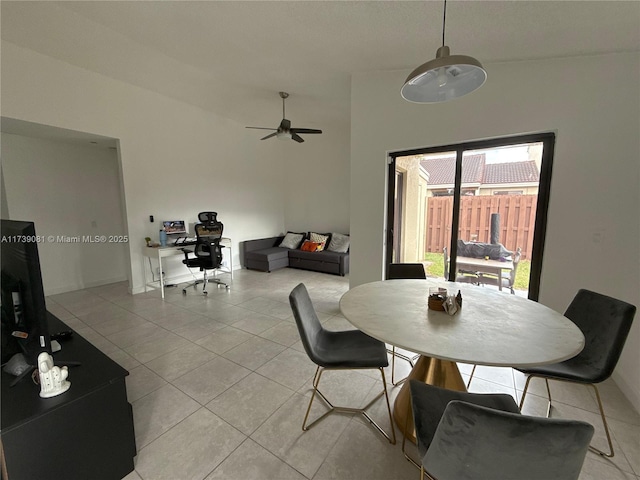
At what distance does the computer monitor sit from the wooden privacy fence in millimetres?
4005

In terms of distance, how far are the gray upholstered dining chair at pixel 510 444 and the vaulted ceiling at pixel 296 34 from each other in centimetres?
250

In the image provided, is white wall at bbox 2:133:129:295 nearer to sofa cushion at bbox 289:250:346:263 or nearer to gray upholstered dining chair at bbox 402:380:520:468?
sofa cushion at bbox 289:250:346:263

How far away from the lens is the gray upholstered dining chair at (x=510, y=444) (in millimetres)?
715

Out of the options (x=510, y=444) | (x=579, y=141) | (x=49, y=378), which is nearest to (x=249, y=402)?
(x=49, y=378)

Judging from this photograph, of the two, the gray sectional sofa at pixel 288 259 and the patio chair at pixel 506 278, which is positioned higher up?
the patio chair at pixel 506 278

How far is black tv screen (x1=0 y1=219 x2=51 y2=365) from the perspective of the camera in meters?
1.11

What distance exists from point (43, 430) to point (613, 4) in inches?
152

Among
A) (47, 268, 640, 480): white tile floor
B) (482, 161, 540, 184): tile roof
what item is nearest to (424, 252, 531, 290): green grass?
(482, 161, 540, 184): tile roof

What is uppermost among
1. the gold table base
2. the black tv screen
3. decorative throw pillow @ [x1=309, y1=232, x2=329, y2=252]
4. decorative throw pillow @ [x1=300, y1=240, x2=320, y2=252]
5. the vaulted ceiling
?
the vaulted ceiling

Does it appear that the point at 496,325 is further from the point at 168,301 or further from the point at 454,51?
the point at 168,301

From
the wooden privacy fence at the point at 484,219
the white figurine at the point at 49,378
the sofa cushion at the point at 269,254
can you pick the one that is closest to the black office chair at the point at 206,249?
the sofa cushion at the point at 269,254

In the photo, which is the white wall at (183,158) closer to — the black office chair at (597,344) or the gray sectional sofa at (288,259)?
the gray sectional sofa at (288,259)

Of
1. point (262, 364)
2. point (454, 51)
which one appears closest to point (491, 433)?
point (262, 364)

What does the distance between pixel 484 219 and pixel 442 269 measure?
75 centimetres
